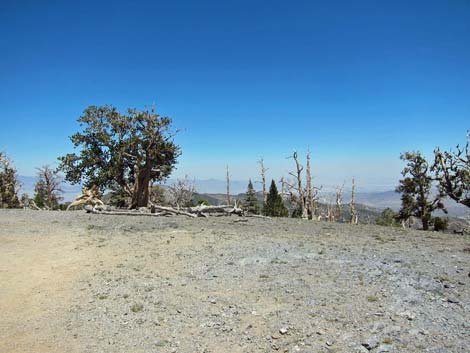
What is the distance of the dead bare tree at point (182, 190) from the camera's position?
48.3 metres

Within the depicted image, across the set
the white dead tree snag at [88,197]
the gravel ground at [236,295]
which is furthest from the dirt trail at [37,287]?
the white dead tree snag at [88,197]

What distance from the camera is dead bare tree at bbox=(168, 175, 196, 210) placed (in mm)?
48281

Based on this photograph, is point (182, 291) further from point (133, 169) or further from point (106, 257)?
point (133, 169)

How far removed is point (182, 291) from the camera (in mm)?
8227

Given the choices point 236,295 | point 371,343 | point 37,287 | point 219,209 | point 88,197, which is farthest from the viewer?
point 88,197

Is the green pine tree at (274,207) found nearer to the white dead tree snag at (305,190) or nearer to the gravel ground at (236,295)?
the white dead tree snag at (305,190)

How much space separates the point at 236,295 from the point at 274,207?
36146 mm

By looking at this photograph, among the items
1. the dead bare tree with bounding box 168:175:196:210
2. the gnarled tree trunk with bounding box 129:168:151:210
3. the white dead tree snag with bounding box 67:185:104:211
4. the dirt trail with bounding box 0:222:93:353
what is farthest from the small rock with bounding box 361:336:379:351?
the dead bare tree with bounding box 168:175:196:210

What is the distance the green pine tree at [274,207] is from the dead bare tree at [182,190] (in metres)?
11.2

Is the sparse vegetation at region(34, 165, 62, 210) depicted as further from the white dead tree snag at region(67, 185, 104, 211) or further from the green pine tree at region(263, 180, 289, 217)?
the green pine tree at region(263, 180, 289, 217)

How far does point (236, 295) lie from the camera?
7.83 meters

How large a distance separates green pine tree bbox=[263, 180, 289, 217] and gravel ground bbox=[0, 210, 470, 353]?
95.9ft

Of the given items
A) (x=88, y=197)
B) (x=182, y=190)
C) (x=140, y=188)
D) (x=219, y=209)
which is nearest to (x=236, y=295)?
(x=219, y=209)

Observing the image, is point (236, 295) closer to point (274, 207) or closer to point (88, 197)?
point (88, 197)
